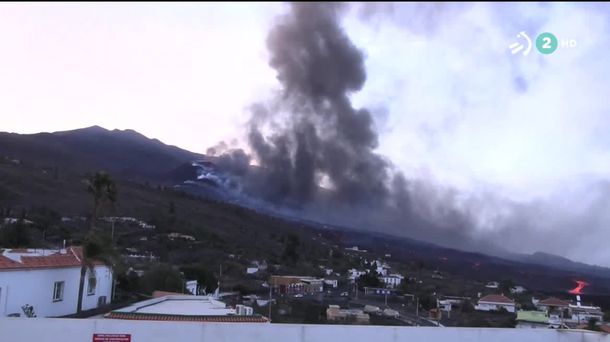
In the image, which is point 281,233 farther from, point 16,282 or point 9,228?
point 16,282

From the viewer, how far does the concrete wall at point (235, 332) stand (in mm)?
11156

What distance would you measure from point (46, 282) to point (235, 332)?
1258 cm

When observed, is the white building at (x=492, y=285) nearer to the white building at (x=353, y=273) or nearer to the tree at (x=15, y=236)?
the white building at (x=353, y=273)

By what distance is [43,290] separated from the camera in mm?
20922

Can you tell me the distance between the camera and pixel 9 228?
1670 inches

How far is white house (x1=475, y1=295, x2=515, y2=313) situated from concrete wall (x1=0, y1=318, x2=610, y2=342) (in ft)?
97.9

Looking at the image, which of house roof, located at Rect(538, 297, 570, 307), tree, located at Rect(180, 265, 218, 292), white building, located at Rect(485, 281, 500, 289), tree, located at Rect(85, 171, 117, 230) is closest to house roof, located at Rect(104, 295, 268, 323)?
tree, located at Rect(85, 171, 117, 230)

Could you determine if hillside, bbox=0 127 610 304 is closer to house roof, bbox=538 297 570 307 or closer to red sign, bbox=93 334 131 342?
house roof, bbox=538 297 570 307

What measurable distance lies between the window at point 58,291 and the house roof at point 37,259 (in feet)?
2.28

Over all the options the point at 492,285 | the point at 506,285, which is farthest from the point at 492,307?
the point at 492,285

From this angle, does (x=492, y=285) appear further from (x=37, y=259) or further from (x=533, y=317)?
(x=37, y=259)

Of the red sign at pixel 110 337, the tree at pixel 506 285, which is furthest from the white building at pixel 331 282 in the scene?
the red sign at pixel 110 337

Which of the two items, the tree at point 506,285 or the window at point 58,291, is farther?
the tree at point 506,285

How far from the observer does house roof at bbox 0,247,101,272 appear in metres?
19.1
